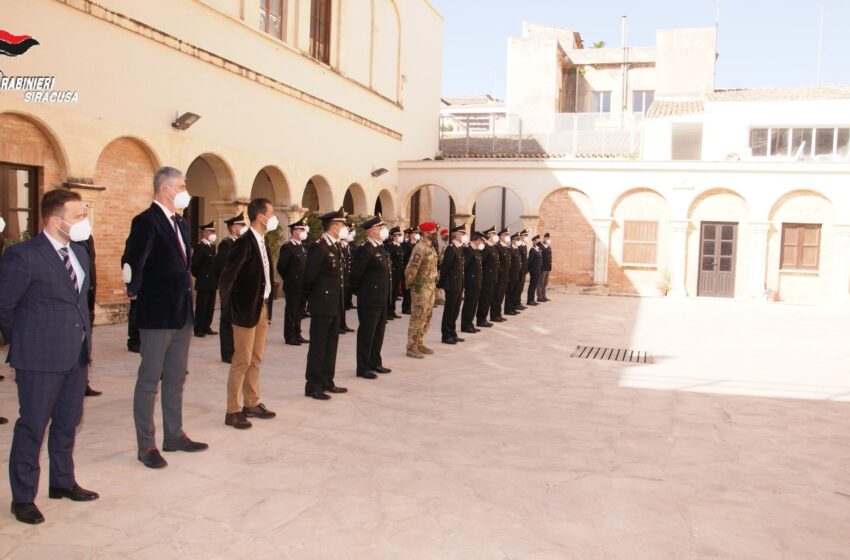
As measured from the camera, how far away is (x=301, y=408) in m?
6.94

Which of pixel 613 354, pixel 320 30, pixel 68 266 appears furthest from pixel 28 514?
pixel 320 30

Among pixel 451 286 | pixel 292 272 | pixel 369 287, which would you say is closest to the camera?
pixel 369 287

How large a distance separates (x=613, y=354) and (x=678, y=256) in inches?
511

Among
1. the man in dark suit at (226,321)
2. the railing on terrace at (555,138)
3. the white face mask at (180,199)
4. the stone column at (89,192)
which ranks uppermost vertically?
the railing on terrace at (555,138)

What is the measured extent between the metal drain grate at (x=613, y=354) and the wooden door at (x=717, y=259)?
12.7m

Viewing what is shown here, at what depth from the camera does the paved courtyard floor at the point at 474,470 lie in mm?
4047

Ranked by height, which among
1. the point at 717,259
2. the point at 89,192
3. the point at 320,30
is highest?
the point at 320,30

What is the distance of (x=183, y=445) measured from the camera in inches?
214

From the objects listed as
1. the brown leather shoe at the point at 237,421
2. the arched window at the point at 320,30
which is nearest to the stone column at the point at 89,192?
the brown leather shoe at the point at 237,421

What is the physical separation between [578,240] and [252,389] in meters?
18.6

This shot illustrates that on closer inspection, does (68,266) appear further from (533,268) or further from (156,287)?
(533,268)

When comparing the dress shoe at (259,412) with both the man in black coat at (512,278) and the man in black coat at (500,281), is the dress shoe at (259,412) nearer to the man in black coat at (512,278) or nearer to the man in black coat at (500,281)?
the man in black coat at (500,281)

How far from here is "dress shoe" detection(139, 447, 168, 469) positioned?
5047 mm

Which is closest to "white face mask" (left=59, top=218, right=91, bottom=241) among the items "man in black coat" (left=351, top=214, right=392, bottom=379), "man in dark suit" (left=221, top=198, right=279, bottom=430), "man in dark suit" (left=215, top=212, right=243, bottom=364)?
"man in dark suit" (left=221, top=198, right=279, bottom=430)
